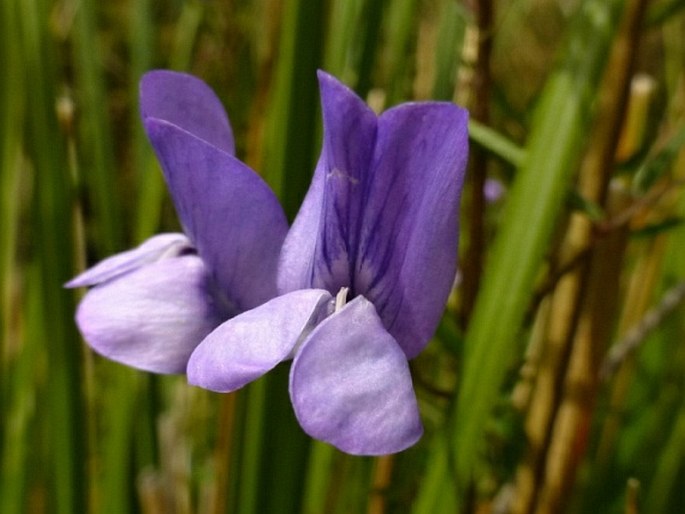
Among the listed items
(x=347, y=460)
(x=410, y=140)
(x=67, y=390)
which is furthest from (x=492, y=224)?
(x=410, y=140)

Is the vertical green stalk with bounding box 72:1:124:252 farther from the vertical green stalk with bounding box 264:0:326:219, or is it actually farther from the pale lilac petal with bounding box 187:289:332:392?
the pale lilac petal with bounding box 187:289:332:392

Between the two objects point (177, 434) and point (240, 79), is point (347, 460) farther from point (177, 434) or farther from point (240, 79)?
point (240, 79)

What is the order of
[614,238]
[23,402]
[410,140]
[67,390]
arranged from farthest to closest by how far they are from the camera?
[23,402] < [67,390] < [614,238] < [410,140]

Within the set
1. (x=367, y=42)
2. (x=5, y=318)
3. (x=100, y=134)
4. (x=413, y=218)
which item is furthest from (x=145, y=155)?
(x=413, y=218)

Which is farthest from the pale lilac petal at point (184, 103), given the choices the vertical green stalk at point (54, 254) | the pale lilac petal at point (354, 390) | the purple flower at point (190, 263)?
the vertical green stalk at point (54, 254)

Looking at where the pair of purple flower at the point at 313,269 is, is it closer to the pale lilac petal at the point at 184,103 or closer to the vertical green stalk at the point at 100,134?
the pale lilac petal at the point at 184,103

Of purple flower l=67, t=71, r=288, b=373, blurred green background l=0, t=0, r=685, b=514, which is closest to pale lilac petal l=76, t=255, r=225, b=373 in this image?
purple flower l=67, t=71, r=288, b=373
